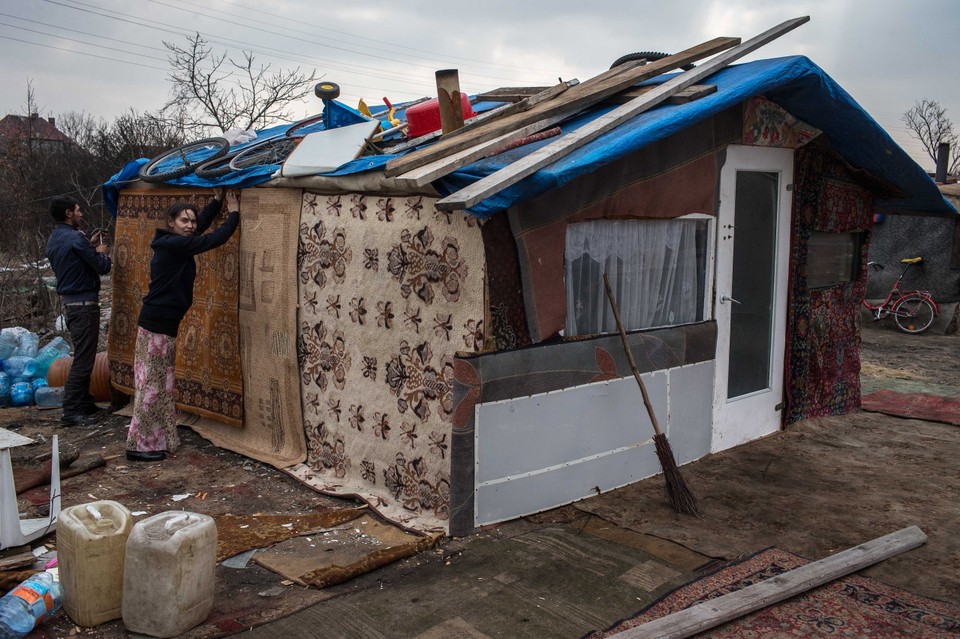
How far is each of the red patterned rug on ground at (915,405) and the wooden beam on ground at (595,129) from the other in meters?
3.78

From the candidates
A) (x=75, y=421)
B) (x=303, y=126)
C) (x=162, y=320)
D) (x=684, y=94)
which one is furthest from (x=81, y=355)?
(x=684, y=94)

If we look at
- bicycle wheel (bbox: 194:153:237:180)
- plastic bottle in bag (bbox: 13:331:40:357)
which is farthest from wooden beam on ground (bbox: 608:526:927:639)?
plastic bottle in bag (bbox: 13:331:40:357)

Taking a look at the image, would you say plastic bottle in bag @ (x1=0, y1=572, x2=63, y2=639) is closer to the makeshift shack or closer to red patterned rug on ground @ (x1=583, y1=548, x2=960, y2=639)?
the makeshift shack

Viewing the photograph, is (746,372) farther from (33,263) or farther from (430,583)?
(33,263)

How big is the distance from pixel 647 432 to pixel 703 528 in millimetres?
862

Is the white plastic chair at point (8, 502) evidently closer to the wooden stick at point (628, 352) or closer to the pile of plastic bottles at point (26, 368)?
the wooden stick at point (628, 352)

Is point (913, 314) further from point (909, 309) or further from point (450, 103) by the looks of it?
point (450, 103)

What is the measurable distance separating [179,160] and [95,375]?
2196mm

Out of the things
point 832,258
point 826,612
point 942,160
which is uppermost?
point 942,160

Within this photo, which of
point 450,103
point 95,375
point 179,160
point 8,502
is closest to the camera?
point 8,502

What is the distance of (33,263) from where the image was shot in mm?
11867

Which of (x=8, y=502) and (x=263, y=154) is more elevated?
(x=263, y=154)

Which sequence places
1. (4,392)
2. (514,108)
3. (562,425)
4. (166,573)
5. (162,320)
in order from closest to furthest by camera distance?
(166,573) < (562,425) < (514,108) < (162,320) < (4,392)

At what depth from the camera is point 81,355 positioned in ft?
22.9
